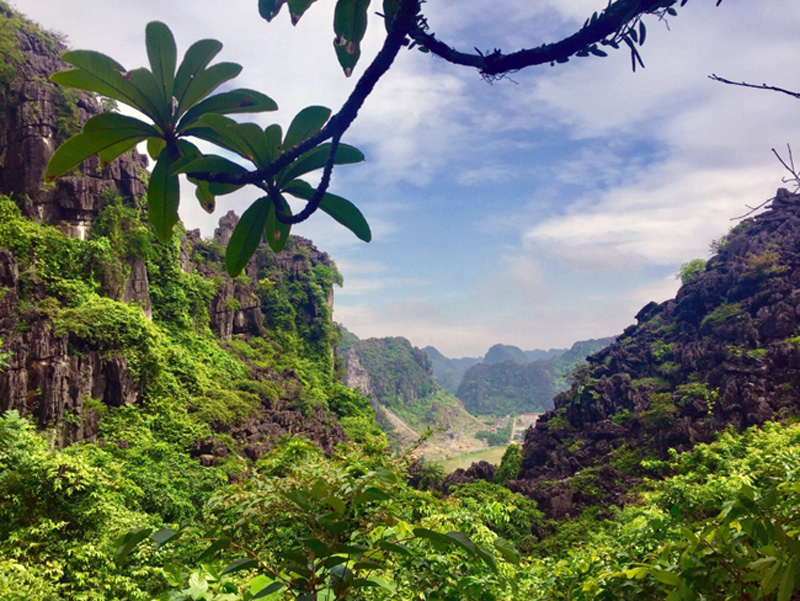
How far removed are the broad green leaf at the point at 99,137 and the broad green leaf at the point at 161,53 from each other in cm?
9

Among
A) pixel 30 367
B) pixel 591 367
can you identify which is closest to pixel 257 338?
pixel 30 367

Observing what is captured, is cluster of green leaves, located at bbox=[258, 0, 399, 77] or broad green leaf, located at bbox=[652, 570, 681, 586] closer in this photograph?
cluster of green leaves, located at bbox=[258, 0, 399, 77]

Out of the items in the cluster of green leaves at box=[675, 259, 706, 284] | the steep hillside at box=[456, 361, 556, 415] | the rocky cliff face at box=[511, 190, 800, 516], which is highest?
the cluster of green leaves at box=[675, 259, 706, 284]

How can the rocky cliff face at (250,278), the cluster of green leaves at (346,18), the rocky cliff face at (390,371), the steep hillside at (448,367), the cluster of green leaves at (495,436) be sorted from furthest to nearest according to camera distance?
the steep hillside at (448,367), the cluster of green leaves at (495,436), the rocky cliff face at (390,371), the rocky cliff face at (250,278), the cluster of green leaves at (346,18)

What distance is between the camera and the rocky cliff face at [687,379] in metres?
11.2

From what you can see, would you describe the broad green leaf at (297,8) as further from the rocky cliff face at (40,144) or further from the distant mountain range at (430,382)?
the distant mountain range at (430,382)

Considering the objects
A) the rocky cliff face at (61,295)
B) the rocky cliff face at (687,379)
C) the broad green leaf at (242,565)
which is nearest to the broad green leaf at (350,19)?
the broad green leaf at (242,565)

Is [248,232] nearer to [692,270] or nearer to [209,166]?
[209,166]

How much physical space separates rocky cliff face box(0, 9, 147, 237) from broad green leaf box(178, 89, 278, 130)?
1254 centimetres

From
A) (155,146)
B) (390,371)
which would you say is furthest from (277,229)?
(390,371)

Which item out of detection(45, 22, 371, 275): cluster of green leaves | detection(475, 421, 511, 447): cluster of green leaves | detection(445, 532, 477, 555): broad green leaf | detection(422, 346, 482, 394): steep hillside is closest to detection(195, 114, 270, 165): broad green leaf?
detection(45, 22, 371, 275): cluster of green leaves

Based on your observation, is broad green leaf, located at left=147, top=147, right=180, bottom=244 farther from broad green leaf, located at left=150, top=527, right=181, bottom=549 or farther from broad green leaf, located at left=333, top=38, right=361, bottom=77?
broad green leaf, located at left=150, top=527, right=181, bottom=549

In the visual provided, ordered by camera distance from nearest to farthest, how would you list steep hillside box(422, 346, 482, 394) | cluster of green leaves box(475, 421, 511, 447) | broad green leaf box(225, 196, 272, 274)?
1. broad green leaf box(225, 196, 272, 274)
2. cluster of green leaves box(475, 421, 511, 447)
3. steep hillside box(422, 346, 482, 394)

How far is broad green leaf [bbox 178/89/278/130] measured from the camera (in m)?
0.79
